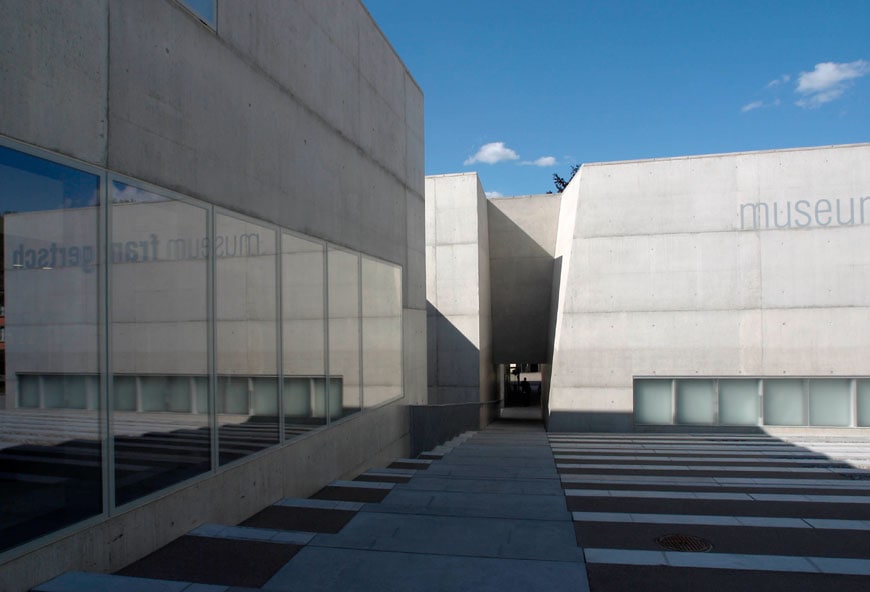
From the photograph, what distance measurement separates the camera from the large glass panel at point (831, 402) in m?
17.0

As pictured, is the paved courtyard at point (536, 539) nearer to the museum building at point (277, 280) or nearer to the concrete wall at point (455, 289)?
the museum building at point (277, 280)

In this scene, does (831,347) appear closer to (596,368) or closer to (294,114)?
(596,368)

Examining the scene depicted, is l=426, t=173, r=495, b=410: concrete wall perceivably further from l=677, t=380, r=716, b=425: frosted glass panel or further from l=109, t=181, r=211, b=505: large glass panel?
l=109, t=181, r=211, b=505: large glass panel

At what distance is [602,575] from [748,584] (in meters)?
0.97

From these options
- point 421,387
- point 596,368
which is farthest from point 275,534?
point 596,368

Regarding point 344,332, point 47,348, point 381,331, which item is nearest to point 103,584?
point 47,348

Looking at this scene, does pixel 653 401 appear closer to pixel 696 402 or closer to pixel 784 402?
pixel 696 402

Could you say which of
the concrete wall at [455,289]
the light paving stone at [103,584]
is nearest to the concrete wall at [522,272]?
the concrete wall at [455,289]

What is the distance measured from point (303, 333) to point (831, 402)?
15.7m

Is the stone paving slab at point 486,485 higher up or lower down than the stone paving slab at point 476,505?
lower down

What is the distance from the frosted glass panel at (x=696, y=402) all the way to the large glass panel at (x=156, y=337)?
15.2 m

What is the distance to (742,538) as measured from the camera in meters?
5.37

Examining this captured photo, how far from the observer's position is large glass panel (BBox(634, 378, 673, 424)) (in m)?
18.0

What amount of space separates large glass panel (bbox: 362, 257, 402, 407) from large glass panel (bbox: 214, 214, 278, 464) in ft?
11.0
